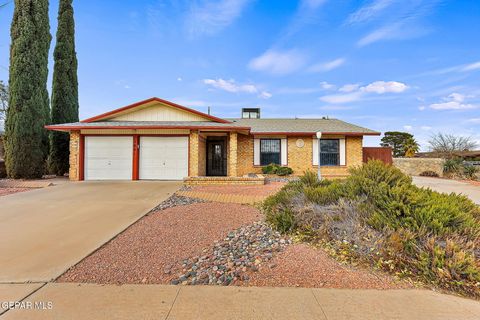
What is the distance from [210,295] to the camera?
260cm

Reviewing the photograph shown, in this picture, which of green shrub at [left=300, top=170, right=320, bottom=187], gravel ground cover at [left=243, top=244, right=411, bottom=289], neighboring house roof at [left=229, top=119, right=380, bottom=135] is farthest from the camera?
neighboring house roof at [left=229, top=119, right=380, bottom=135]

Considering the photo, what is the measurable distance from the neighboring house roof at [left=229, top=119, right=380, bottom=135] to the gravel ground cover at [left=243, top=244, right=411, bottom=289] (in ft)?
36.8

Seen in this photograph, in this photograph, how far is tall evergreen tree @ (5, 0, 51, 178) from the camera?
11883mm

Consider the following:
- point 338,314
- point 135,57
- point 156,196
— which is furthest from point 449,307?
point 135,57

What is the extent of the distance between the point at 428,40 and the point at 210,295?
1506cm

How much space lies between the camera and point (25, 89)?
12.0 metres

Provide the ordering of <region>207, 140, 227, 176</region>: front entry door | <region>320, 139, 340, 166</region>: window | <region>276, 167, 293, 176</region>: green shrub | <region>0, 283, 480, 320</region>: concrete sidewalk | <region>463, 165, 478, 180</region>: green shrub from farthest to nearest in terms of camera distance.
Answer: <region>463, 165, 478, 180</region>: green shrub → <region>207, 140, 227, 176</region>: front entry door → <region>320, 139, 340, 166</region>: window → <region>276, 167, 293, 176</region>: green shrub → <region>0, 283, 480, 320</region>: concrete sidewalk

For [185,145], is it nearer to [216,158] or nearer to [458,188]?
[216,158]

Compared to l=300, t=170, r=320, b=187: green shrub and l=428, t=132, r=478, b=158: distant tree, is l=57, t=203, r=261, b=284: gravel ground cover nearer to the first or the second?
l=300, t=170, r=320, b=187: green shrub

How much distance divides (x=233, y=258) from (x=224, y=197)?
4.51 meters

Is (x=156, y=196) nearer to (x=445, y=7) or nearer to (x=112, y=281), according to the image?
(x=112, y=281)

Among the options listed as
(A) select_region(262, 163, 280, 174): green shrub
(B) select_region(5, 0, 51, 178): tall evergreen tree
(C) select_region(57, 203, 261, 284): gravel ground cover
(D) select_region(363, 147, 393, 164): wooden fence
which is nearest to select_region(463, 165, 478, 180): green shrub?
(D) select_region(363, 147, 393, 164): wooden fence

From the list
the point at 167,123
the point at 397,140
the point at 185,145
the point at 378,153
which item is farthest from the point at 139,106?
the point at 397,140

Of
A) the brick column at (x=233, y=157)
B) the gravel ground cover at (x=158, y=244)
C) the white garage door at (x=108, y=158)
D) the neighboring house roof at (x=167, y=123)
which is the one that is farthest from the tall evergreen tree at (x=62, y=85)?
the gravel ground cover at (x=158, y=244)
